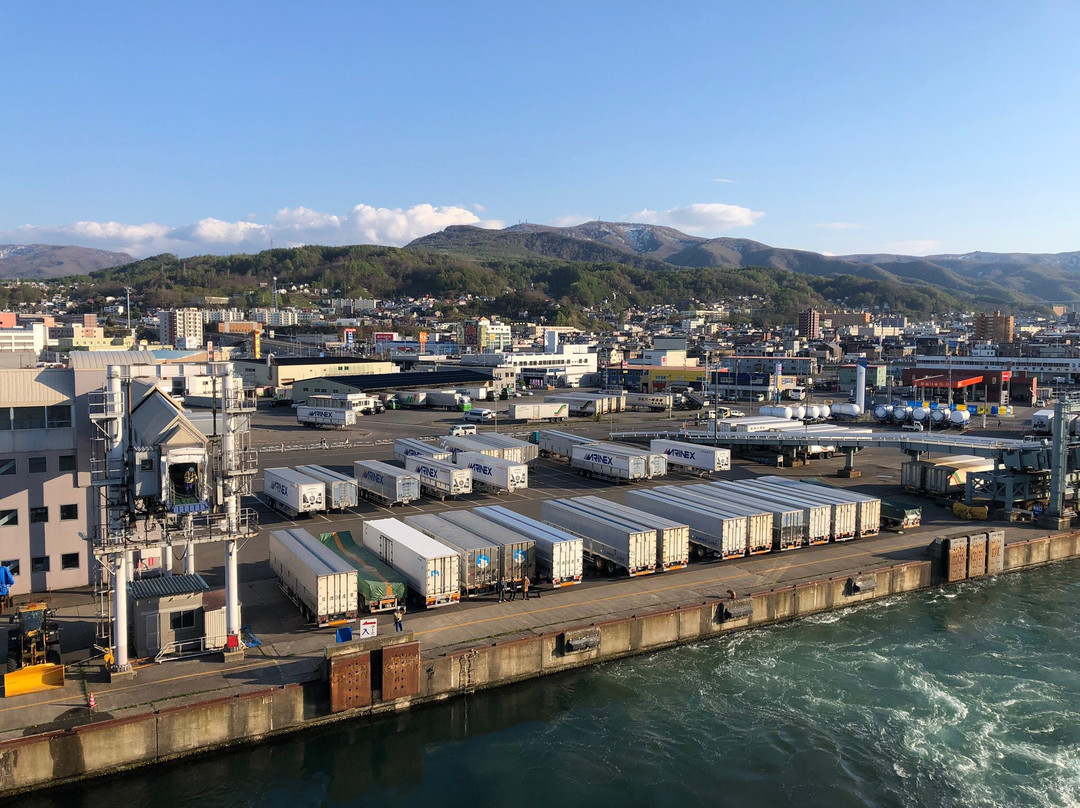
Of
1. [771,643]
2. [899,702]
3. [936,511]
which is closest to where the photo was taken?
[899,702]

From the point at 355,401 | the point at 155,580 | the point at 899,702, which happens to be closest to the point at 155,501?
the point at 155,580

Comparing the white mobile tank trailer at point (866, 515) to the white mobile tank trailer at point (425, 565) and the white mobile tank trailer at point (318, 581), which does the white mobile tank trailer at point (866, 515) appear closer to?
the white mobile tank trailer at point (425, 565)

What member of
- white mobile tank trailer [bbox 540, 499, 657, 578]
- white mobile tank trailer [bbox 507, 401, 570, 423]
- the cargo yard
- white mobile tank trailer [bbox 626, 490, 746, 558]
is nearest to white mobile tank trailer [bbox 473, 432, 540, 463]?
the cargo yard

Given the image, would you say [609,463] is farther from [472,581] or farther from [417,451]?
[472,581]

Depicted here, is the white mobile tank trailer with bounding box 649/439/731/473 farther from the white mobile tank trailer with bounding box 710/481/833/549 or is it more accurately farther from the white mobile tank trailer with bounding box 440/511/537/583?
the white mobile tank trailer with bounding box 440/511/537/583

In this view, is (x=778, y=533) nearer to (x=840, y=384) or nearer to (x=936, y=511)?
(x=936, y=511)
